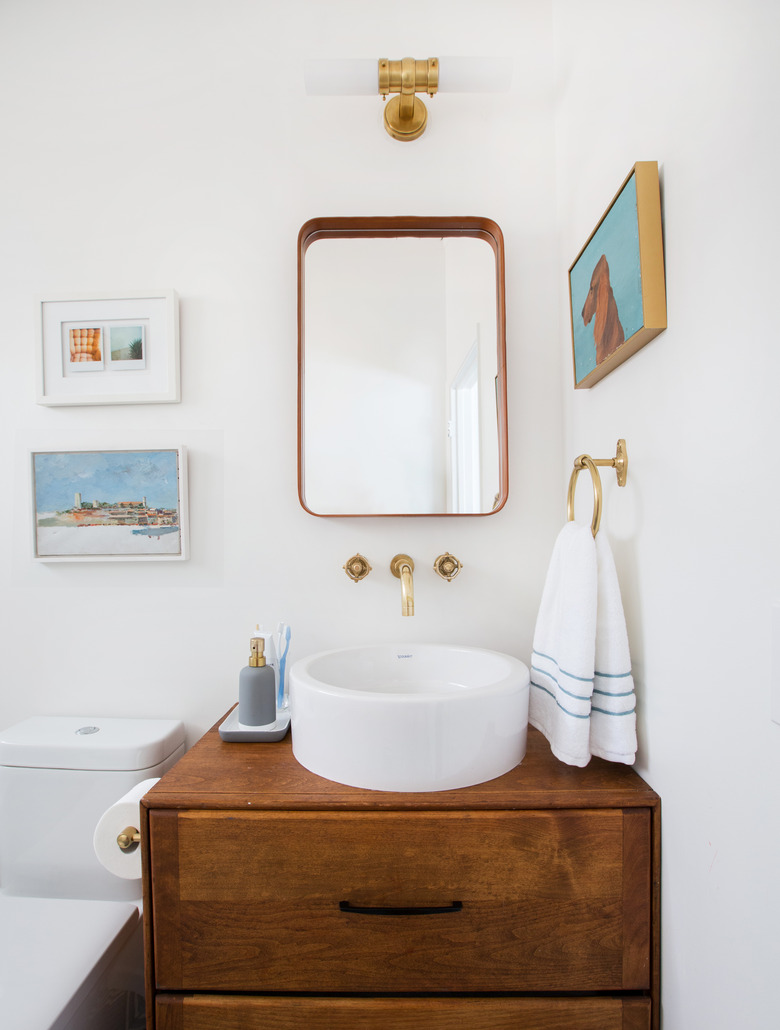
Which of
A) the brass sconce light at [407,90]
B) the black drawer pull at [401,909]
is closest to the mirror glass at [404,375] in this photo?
the brass sconce light at [407,90]

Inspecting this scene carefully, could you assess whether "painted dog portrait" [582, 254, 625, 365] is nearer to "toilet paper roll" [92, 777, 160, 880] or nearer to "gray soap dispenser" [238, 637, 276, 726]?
"gray soap dispenser" [238, 637, 276, 726]

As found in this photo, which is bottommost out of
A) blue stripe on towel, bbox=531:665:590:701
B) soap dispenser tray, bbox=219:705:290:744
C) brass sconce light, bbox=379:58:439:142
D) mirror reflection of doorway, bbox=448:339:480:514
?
soap dispenser tray, bbox=219:705:290:744

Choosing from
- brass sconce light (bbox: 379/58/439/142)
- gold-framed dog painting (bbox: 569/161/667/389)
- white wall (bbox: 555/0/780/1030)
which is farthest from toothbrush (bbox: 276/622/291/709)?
brass sconce light (bbox: 379/58/439/142)

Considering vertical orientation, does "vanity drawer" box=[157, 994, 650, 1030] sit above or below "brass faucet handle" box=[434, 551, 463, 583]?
below

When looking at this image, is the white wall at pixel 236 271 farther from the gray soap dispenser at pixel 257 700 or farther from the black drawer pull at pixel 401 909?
the black drawer pull at pixel 401 909

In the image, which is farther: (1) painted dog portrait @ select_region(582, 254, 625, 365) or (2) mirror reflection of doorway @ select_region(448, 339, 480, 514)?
(2) mirror reflection of doorway @ select_region(448, 339, 480, 514)

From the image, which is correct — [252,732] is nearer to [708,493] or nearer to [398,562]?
[398,562]

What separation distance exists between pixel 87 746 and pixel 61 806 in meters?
0.13

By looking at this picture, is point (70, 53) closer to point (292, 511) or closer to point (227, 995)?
point (292, 511)

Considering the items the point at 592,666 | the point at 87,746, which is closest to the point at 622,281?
the point at 592,666

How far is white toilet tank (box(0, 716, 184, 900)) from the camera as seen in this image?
113 centimetres

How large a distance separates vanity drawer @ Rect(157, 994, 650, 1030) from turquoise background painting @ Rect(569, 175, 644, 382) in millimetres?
990

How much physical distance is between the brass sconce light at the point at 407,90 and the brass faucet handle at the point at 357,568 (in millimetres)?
997

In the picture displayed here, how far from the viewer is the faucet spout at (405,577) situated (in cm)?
107
